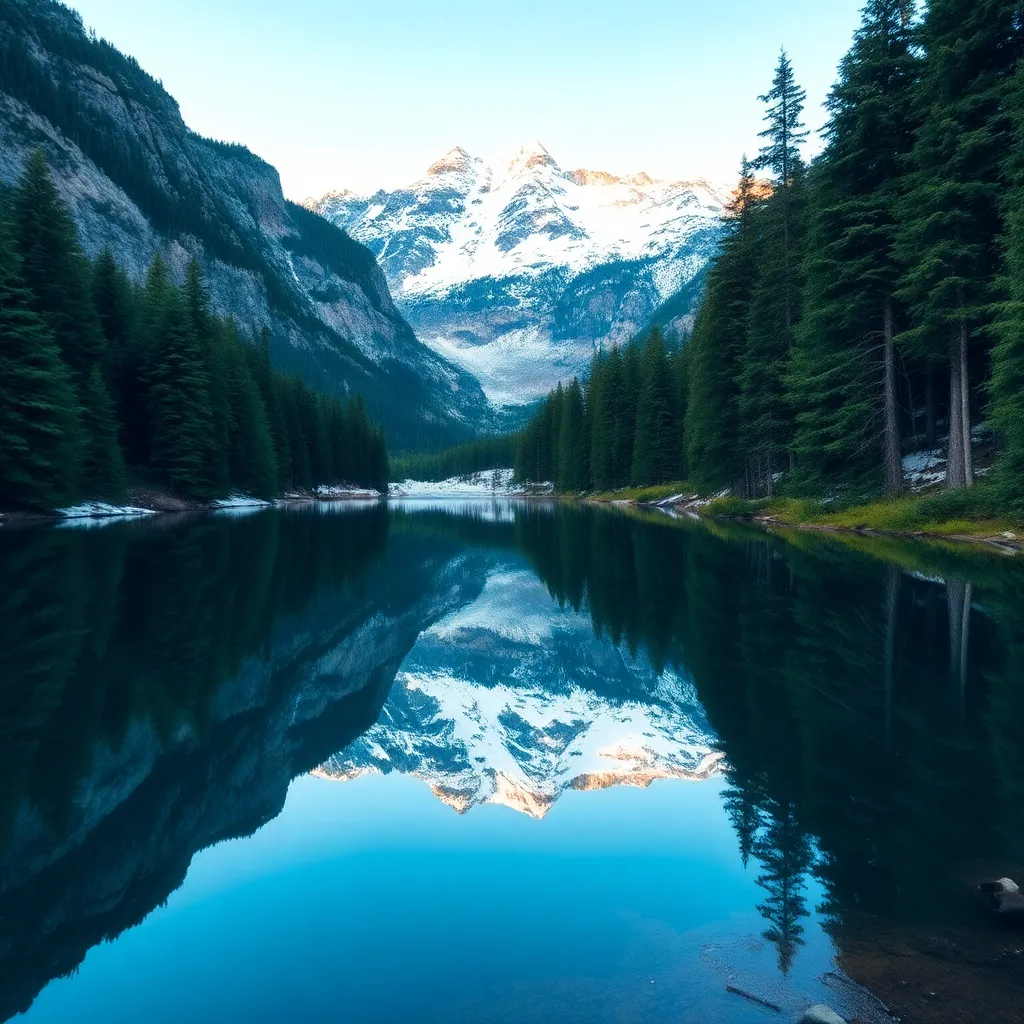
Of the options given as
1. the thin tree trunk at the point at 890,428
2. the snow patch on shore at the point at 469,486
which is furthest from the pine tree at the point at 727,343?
the snow patch on shore at the point at 469,486

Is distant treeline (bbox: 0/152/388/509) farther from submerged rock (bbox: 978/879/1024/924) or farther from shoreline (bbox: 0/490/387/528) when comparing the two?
submerged rock (bbox: 978/879/1024/924)

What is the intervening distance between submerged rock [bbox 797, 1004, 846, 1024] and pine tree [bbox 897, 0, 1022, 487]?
24338mm

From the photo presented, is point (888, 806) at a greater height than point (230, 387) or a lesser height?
lesser

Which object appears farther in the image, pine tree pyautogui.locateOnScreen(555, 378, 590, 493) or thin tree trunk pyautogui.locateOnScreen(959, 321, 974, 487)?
pine tree pyautogui.locateOnScreen(555, 378, 590, 493)

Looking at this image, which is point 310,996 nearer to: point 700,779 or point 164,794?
point 164,794

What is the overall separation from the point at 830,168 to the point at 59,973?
34.5m

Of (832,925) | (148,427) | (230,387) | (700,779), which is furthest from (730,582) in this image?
(230,387)

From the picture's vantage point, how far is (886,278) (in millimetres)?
27688

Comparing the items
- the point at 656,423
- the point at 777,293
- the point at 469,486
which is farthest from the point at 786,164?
the point at 469,486

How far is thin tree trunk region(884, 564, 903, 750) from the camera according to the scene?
299 inches

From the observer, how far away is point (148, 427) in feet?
159

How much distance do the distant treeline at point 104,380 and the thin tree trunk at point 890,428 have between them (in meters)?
35.6

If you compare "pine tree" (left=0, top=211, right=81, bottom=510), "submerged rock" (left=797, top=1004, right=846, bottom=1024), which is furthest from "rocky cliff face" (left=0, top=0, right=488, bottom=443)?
"submerged rock" (left=797, top=1004, right=846, bottom=1024)

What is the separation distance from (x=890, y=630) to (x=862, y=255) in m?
23.3
